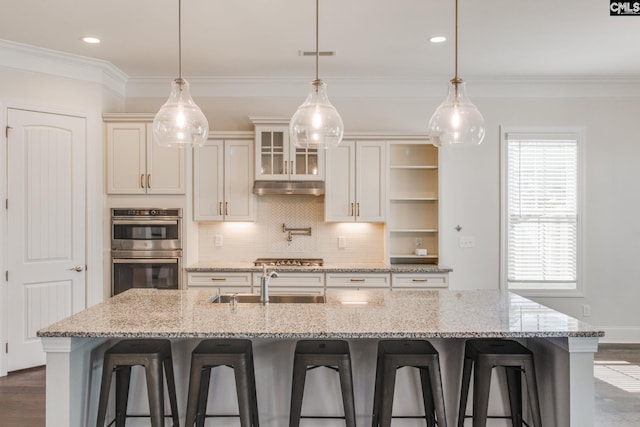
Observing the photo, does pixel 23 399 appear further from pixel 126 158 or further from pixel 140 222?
pixel 126 158

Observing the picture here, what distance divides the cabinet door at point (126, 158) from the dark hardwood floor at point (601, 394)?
1.82 m

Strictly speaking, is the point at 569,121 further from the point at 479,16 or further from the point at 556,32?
the point at 479,16

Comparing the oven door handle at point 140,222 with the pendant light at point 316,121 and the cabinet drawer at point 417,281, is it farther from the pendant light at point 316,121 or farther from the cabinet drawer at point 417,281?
the pendant light at point 316,121

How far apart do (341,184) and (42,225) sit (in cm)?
285

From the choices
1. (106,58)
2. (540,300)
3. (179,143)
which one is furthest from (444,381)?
(106,58)

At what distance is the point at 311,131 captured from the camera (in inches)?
101

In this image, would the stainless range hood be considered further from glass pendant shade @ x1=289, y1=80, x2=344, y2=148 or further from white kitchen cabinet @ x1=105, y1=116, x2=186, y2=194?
glass pendant shade @ x1=289, y1=80, x2=344, y2=148

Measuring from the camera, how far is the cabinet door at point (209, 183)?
15.7 feet

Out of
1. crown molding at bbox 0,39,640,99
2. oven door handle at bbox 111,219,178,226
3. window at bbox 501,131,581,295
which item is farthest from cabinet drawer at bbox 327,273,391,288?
crown molding at bbox 0,39,640,99

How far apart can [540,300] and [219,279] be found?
3.48 m

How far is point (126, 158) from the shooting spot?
4.57 metres

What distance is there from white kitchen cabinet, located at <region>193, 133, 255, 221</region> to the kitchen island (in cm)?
179

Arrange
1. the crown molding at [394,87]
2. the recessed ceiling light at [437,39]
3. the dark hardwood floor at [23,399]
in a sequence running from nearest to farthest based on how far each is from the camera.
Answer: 1. the dark hardwood floor at [23,399]
2. the recessed ceiling light at [437,39]
3. the crown molding at [394,87]

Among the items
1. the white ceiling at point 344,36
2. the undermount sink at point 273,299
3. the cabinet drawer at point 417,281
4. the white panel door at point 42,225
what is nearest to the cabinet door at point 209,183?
the white ceiling at point 344,36
